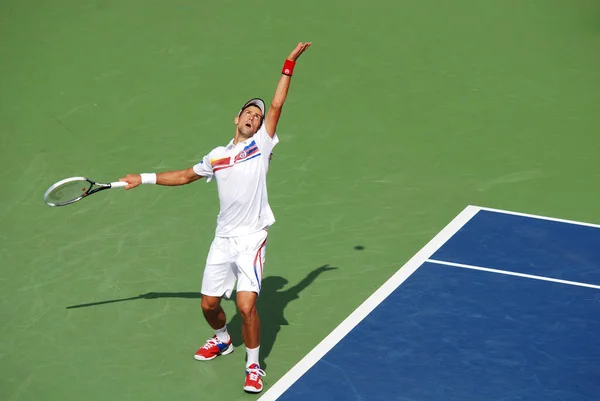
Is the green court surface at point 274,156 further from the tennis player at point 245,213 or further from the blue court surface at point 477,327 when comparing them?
the tennis player at point 245,213

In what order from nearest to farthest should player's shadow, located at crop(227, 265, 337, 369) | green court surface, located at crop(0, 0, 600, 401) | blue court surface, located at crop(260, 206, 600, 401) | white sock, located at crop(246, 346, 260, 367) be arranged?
→ white sock, located at crop(246, 346, 260, 367) < blue court surface, located at crop(260, 206, 600, 401) < player's shadow, located at crop(227, 265, 337, 369) < green court surface, located at crop(0, 0, 600, 401)

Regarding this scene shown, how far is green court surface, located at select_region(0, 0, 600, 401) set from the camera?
1170 centimetres

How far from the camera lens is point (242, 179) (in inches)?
420

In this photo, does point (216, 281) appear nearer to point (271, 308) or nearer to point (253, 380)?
point (253, 380)

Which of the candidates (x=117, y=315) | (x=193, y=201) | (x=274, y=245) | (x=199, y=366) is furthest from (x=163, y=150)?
(x=199, y=366)

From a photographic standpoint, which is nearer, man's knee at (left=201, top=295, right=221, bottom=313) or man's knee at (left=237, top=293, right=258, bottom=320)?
man's knee at (left=237, top=293, right=258, bottom=320)

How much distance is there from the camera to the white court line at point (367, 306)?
1080 cm

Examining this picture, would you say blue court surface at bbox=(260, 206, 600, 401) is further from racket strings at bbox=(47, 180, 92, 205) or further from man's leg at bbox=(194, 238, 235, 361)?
racket strings at bbox=(47, 180, 92, 205)

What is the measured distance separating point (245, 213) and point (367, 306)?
2.13m

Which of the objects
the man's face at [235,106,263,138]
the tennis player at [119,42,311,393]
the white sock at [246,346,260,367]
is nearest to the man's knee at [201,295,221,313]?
the tennis player at [119,42,311,393]

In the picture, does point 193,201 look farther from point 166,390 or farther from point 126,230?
point 166,390

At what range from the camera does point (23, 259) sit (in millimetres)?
13062

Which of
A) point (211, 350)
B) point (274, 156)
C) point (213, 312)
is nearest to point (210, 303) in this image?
point (213, 312)

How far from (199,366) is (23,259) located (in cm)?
306
